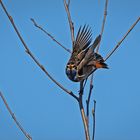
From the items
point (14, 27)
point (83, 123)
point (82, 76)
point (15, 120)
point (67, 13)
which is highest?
point (67, 13)

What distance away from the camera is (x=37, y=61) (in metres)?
2.46

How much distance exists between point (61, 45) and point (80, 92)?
810 millimetres

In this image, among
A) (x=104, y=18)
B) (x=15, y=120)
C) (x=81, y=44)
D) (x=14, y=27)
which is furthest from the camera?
(x=81, y=44)

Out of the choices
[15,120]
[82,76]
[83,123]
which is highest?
[82,76]

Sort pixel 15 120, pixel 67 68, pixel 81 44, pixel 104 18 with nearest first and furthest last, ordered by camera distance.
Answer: pixel 15 120
pixel 104 18
pixel 67 68
pixel 81 44

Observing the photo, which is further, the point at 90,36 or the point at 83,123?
the point at 90,36

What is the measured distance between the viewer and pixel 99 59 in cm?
303

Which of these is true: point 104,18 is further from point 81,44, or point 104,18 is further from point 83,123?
point 83,123

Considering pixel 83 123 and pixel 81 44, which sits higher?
pixel 81 44

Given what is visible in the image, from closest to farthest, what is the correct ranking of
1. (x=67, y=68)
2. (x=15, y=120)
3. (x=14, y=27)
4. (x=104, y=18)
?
1. (x=14, y=27)
2. (x=15, y=120)
3. (x=104, y=18)
4. (x=67, y=68)

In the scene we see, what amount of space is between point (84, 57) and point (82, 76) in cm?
16

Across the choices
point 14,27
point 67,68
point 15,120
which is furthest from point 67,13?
point 15,120

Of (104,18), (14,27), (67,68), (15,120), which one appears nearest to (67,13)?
(104,18)

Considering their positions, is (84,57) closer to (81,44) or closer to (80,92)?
(81,44)
